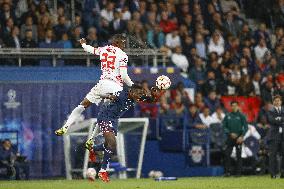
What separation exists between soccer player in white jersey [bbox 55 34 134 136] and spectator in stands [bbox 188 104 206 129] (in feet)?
24.1

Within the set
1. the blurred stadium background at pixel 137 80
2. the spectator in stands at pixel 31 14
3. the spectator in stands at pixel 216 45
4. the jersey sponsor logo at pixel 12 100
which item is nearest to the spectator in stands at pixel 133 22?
the blurred stadium background at pixel 137 80

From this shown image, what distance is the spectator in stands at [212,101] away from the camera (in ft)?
107

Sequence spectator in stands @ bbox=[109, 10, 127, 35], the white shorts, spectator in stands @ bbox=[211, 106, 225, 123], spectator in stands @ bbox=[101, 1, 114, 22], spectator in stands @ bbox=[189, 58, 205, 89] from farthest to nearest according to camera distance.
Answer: spectator in stands @ bbox=[189, 58, 205, 89] → spectator in stands @ bbox=[101, 1, 114, 22] → spectator in stands @ bbox=[109, 10, 127, 35] → spectator in stands @ bbox=[211, 106, 225, 123] → the white shorts

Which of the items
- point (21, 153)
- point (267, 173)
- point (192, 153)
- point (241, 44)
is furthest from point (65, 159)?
point (241, 44)

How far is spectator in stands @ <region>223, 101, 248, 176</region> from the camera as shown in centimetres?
2994

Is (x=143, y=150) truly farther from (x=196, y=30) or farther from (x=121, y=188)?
(x=121, y=188)

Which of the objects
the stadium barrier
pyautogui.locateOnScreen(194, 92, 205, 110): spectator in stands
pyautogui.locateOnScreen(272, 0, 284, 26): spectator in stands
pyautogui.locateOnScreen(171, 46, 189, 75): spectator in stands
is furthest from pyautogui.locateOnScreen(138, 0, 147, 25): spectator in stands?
pyautogui.locateOnScreen(272, 0, 284, 26): spectator in stands

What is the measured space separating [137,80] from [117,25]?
2503 mm

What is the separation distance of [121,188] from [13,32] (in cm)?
987

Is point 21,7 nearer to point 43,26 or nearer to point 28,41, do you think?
point 43,26

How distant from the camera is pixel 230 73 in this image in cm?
3400

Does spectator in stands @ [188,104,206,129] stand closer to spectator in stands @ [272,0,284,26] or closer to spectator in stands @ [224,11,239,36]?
spectator in stands @ [224,11,239,36]

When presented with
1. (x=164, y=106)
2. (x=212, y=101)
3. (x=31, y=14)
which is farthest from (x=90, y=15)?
(x=212, y=101)

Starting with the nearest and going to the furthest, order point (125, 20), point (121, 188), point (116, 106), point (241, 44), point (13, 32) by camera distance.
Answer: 1. point (121, 188)
2. point (116, 106)
3. point (13, 32)
4. point (125, 20)
5. point (241, 44)
